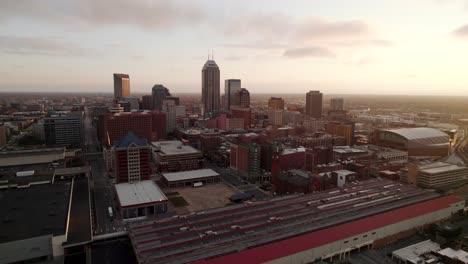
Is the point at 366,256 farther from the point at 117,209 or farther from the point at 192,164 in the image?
the point at 192,164

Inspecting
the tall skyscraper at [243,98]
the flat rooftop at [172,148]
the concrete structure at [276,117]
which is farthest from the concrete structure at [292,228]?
the tall skyscraper at [243,98]

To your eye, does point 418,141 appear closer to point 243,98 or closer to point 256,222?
point 256,222

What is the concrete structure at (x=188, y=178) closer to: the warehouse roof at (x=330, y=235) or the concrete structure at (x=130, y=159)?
the concrete structure at (x=130, y=159)

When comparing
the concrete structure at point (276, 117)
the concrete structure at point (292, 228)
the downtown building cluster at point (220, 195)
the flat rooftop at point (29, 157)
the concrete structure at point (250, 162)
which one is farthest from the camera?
the concrete structure at point (276, 117)

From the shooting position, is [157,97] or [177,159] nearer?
[177,159]

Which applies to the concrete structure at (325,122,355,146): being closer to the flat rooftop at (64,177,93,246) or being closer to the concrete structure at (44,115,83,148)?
the flat rooftop at (64,177,93,246)

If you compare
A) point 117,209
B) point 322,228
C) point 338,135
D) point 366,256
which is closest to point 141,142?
point 117,209

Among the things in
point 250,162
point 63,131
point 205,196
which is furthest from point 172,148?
point 63,131
